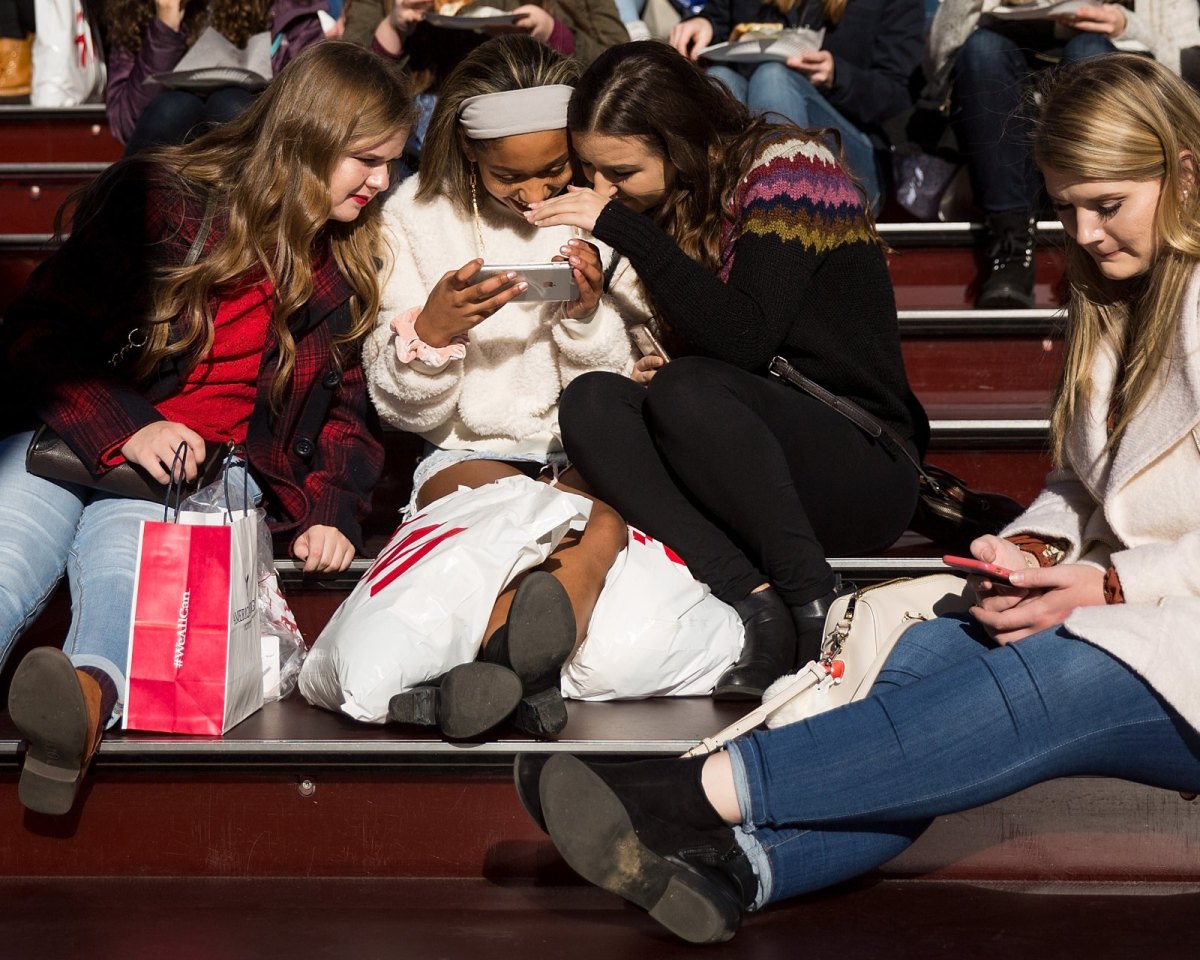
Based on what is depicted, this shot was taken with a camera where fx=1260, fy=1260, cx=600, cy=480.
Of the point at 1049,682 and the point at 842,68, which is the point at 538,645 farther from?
the point at 842,68

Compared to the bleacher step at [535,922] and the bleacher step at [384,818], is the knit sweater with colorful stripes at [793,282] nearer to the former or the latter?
the bleacher step at [384,818]

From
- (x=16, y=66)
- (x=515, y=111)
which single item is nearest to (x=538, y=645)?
(x=515, y=111)

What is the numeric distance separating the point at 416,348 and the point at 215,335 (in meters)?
0.35

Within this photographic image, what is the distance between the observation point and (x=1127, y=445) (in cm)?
166

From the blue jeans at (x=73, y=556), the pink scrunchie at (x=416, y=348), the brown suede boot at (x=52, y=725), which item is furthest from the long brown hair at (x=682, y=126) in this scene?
the brown suede boot at (x=52, y=725)

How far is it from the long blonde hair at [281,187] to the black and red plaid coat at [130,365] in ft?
0.11

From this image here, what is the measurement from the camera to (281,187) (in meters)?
2.17

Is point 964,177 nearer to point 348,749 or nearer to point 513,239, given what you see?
point 513,239

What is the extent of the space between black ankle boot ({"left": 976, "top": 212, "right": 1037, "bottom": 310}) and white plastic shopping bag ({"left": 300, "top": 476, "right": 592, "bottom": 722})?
1.38 meters

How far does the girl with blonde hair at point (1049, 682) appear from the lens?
1.43 m

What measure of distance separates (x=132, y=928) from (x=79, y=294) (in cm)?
104

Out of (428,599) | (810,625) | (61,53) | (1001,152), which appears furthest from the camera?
(61,53)

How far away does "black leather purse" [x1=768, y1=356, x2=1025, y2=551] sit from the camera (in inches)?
86.0

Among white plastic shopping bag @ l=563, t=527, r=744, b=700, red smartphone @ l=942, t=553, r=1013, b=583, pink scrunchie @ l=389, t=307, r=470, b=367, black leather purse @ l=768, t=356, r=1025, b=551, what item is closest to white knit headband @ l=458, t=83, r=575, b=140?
pink scrunchie @ l=389, t=307, r=470, b=367
